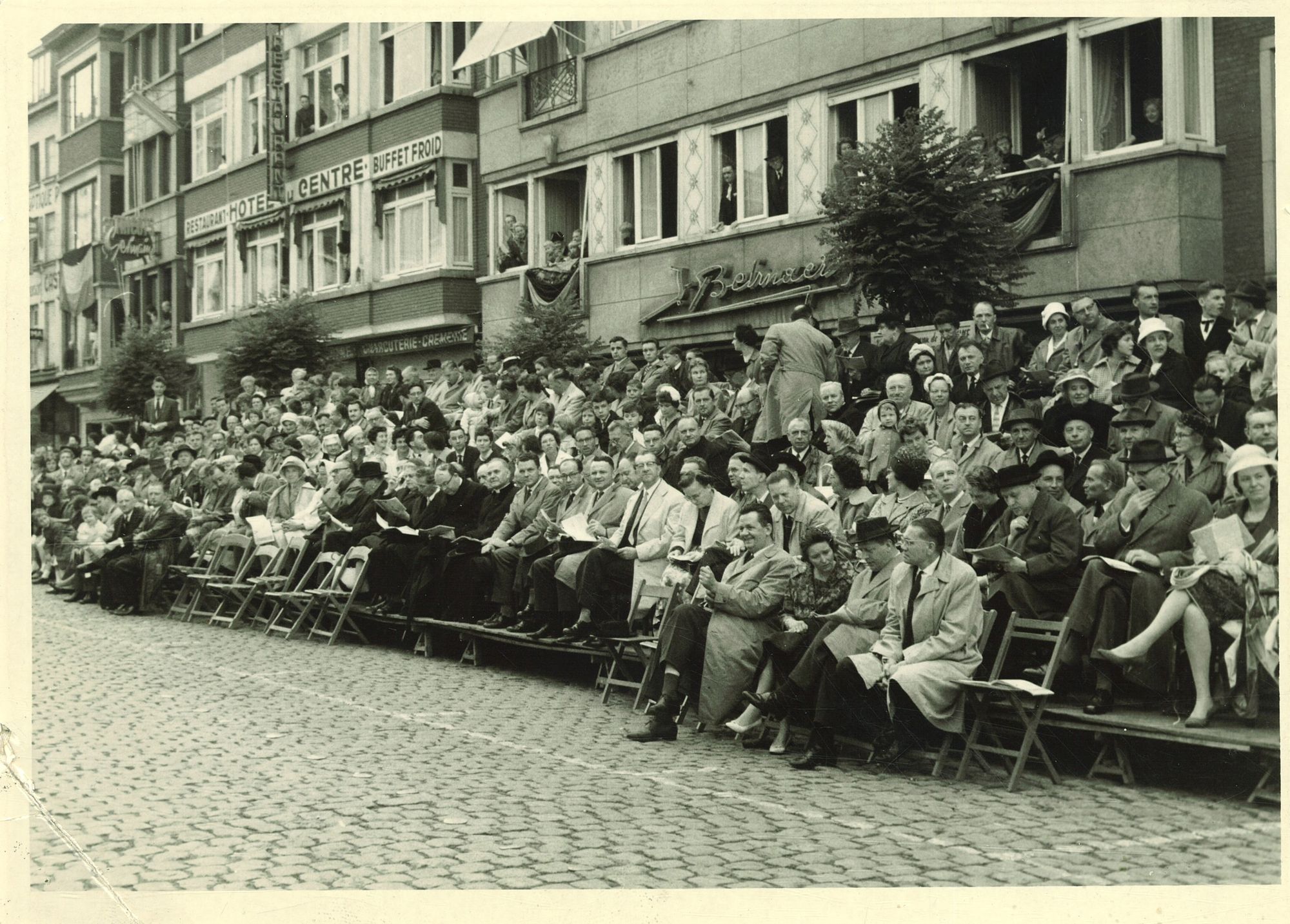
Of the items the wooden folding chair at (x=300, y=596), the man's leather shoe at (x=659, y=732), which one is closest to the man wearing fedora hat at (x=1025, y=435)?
the man's leather shoe at (x=659, y=732)

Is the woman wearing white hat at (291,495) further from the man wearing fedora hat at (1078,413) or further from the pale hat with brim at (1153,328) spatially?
the pale hat with brim at (1153,328)

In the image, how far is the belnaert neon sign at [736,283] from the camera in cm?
2103

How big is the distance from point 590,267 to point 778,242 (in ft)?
15.5

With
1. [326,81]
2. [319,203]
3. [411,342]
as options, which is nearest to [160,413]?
[411,342]

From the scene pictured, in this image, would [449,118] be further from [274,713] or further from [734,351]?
[274,713]

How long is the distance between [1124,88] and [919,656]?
10.4 meters

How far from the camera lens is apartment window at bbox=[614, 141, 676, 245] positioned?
78.8 feet

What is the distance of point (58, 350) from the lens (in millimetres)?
36812

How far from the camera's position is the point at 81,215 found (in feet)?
123

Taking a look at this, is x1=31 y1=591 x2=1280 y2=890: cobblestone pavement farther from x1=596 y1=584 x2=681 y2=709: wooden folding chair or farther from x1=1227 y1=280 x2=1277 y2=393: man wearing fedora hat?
x1=1227 y1=280 x2=1277 y2=393: man wearing fedora hat

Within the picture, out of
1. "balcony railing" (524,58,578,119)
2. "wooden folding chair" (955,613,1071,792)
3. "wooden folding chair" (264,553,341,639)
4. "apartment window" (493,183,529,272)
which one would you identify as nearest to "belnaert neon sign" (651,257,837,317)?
"balcony railing" (524,58,578,119)

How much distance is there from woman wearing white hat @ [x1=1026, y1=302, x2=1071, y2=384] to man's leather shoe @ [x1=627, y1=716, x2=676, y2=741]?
4.85 m

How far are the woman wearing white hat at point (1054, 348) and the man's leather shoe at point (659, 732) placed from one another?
485 centimetres

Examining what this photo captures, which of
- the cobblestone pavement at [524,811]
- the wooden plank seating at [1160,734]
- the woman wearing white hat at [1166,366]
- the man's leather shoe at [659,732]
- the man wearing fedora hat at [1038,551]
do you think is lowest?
the cobblestone pavement at [524,811]
